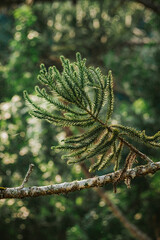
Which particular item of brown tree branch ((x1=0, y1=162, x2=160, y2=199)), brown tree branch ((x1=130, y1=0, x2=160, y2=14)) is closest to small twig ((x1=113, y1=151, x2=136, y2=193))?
brown tree branch ((x1=0, y1=162, x2=160, y2=199))

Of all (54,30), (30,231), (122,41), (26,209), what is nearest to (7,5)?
(54,30)

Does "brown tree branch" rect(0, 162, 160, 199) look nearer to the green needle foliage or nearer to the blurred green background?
the green needle foliage

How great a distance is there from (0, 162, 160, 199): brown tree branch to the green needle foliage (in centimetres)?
10

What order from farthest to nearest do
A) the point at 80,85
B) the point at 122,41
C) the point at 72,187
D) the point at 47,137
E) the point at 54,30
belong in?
the point at 122,41 → the point at 54,30 → the point at 47,137 → the point at 72,187 → the point at 80,85

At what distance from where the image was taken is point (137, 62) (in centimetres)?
908

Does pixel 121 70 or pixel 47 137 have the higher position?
pixel 121 70

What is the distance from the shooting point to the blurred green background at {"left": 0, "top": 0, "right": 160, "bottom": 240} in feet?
22.9

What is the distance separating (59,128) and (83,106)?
616 cm

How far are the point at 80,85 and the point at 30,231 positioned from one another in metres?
9.63

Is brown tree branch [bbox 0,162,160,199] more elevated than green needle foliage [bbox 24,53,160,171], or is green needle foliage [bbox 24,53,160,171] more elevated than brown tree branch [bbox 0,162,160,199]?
green needle foliage [bbox 24,53,160,171]

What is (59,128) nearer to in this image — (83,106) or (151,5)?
(151,5)

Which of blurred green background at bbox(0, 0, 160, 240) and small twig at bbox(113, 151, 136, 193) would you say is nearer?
small twig at bbox(113, 151, 136, 193)

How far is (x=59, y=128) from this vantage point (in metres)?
8.01

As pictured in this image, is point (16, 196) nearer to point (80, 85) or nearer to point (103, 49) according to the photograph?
point (80, 85)
